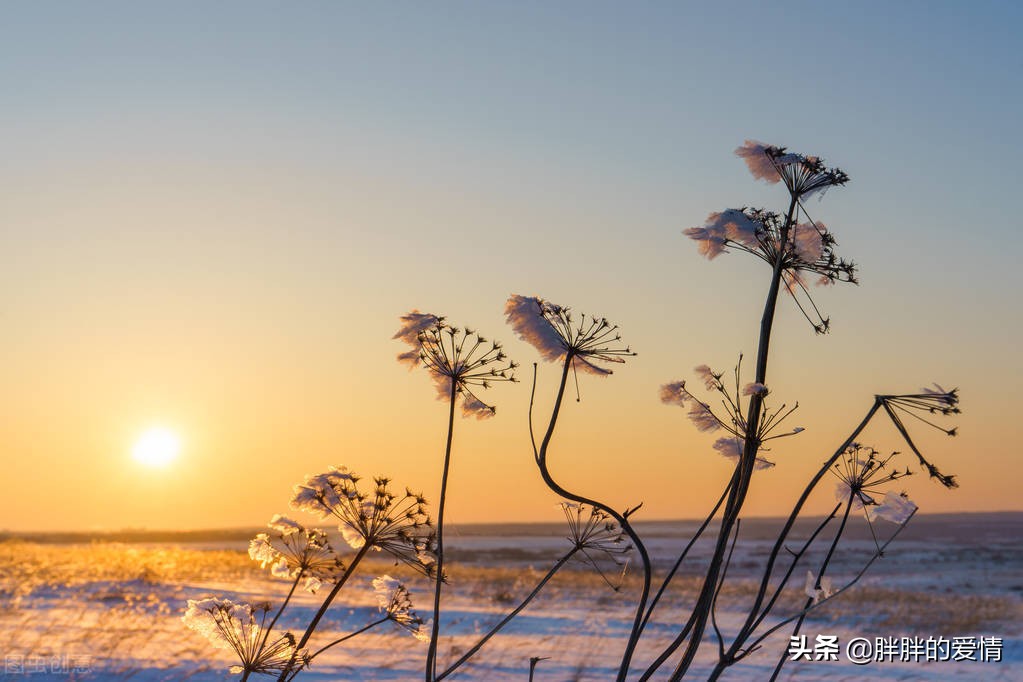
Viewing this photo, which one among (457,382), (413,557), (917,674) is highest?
(457,382)

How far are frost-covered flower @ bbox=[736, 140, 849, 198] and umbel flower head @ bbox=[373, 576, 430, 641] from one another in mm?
2212

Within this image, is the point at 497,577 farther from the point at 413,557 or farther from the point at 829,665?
the point at 413,557

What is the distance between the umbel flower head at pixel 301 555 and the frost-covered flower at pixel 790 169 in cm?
232

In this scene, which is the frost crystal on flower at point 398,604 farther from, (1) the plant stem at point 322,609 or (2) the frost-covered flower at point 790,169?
(2) the frost-covered flower at point 790,169

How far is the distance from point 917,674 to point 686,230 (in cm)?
1408

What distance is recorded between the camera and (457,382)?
449 centimetres

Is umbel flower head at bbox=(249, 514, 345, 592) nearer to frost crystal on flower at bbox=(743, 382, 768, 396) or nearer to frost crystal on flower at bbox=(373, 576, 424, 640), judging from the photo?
frost crystal on flower at bbox=(373, 576, 424, 640)

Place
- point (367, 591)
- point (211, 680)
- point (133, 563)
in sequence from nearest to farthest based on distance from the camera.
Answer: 1. point (211, 680)
2. point (367, 591)
3. point (133, 563)

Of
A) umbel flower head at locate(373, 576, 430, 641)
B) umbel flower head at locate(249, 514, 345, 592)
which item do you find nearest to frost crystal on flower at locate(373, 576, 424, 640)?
umbel flower head at locate(373, 576, 430, 641)

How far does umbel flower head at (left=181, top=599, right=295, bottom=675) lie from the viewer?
177 inches

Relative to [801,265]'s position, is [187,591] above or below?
below

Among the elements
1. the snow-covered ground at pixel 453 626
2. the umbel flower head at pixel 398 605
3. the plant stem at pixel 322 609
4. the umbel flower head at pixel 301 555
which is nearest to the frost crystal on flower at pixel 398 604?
the umbel flower head at pixel 398 605

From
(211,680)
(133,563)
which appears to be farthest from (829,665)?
(133,563)

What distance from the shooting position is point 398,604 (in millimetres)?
4562
